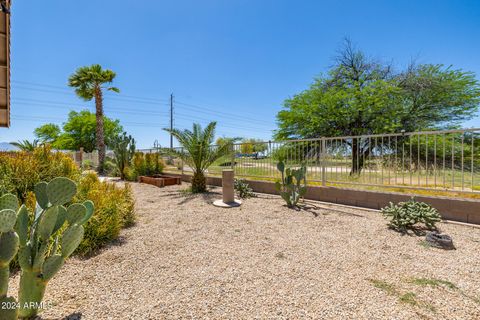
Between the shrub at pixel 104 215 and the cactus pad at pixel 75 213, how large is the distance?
5.11 feet

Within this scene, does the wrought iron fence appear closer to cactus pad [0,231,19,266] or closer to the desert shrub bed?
the desert shrub bed

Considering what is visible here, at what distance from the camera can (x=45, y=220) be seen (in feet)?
5.86

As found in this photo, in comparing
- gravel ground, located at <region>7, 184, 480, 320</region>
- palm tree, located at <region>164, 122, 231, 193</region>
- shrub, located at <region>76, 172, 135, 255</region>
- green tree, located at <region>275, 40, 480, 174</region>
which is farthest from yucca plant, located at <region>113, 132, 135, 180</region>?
green tree, located at <region>275, 40, 480, 174</region>

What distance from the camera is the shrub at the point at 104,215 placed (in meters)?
3.30

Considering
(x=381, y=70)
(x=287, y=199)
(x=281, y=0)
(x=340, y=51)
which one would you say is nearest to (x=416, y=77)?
(x=381, y=70)

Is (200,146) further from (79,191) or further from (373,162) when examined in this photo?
(373,162)

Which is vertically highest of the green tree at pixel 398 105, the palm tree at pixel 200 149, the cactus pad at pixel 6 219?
the green tree at pixel 398 105

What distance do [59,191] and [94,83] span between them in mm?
17747

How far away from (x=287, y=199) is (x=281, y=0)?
8.28 meters

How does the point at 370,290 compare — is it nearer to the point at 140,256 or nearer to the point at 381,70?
the point at 140,256

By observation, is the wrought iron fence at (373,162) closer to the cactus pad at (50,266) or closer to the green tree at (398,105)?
the green tree at (398,105)

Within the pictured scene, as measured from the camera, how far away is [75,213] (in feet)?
6.41

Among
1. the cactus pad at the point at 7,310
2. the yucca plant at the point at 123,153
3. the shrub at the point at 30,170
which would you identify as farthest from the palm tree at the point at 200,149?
the cactus pad at the point at 7,310

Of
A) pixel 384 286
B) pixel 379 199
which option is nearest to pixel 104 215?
pixel 384 286
